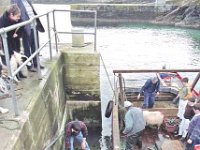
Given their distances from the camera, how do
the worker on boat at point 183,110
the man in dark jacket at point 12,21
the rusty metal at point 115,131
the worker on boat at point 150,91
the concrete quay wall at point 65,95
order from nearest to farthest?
the man in dark jacket at point 12,21 < the concrete quay wall at point 65,95 < the rusty metal at point 115,131 < the worker on boat at point 183,110 < the worker on boat at point 150,91

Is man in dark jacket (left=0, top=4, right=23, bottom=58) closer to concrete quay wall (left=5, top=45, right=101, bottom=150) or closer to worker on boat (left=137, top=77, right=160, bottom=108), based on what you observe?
concrete quay wall (left=5, top=45, right=101, bottom=150)

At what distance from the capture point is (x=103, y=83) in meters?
16.7

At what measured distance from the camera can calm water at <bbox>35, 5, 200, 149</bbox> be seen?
21125mm

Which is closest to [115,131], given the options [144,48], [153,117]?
[153,117]

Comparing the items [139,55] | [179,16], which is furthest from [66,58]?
[179,16]

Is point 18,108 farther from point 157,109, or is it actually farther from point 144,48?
point 144,48

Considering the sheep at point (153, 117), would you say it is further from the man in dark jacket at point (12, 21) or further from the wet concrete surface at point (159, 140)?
the man in dark jacket at point (12, 21)

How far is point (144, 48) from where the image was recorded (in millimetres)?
28188

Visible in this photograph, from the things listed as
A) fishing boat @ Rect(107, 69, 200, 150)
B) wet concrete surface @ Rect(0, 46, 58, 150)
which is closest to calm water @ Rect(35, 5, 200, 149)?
fishing boat @ Rect(107, 69, 200, 150)

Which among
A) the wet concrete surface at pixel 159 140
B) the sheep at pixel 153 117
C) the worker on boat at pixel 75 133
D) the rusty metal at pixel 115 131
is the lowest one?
the wet concrete surface at pixel 159 140

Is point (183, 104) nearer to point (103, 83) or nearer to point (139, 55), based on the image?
point (103, 83)

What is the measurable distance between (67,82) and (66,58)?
30.2 inches

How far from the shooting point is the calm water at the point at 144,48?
832 inches

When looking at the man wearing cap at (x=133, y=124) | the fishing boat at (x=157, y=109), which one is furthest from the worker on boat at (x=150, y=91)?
the man wearing cap at (x=133, y=124)
